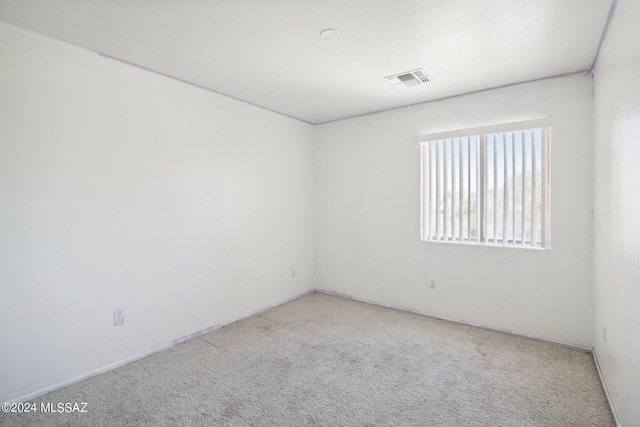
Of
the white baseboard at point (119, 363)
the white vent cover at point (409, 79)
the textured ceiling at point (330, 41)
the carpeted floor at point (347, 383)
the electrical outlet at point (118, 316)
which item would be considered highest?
the white vent cover at point (409, 79)

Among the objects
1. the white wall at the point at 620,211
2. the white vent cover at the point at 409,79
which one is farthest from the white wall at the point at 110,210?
the white wall at the point at 620,211

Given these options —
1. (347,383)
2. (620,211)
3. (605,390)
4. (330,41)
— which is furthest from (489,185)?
(347,383)

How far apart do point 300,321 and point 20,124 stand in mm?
2816

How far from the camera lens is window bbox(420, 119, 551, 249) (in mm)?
2811

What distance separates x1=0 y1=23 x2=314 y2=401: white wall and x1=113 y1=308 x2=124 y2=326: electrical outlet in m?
0.05

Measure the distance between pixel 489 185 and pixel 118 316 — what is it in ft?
11.6

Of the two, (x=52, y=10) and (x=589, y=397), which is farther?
(x=589, y=397)

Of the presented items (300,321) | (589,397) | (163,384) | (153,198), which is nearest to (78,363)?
(163,384)

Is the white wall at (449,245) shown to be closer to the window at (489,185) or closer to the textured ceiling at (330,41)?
the window at (489,185)

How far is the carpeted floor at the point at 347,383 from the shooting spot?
6.00ft

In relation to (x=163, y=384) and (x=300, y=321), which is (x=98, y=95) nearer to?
(x=163, y=384)

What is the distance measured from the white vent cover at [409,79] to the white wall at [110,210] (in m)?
1.60

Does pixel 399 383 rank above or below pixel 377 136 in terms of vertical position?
below

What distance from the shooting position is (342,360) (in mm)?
2512
